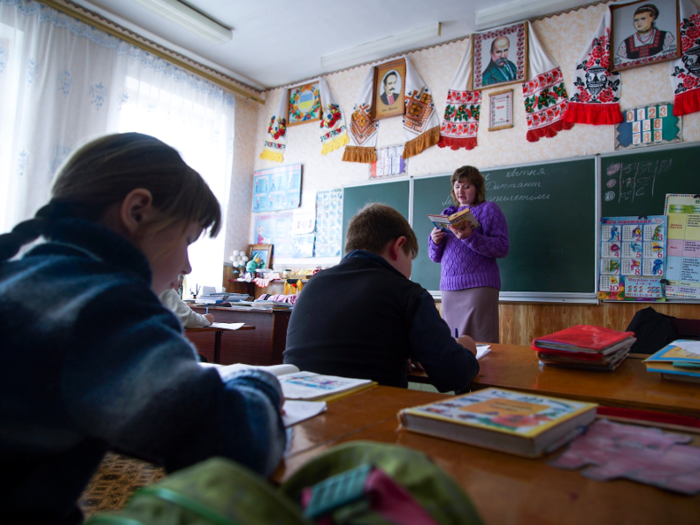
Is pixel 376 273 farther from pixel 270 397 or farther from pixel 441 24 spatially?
pixel 441 24

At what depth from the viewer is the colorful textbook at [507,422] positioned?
57 cm

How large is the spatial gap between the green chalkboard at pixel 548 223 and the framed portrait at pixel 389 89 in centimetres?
117

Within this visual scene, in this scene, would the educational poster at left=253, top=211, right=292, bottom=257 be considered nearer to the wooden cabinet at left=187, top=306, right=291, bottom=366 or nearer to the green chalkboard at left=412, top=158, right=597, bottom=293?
the wooden cabinet at left=187, top=306, right=291, bottom=366

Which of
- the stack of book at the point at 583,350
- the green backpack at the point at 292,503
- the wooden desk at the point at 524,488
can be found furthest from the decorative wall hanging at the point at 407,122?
the green backpack at the point at 292,503

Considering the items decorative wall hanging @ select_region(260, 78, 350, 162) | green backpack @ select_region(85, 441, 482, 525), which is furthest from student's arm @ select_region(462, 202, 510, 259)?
green backpack @ select_region(85, 441, 482, 525)

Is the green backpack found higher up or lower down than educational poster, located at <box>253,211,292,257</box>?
lower down

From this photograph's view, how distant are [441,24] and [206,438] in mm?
4212

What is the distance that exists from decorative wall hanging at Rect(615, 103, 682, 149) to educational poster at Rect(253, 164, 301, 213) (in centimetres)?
304

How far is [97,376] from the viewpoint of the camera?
1.53 feet

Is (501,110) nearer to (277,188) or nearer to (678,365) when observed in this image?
(277,188)

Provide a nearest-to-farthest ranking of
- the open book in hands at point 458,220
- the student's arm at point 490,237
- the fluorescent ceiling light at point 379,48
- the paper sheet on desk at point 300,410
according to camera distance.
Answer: the paper sheet on desk at point 300,410
the open book in hands at point 458,220
the student's arm at point 490,237
the fluorescent ceiling light at point 379,48

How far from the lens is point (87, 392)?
18.3 inches

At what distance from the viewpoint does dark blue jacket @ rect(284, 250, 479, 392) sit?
1200 mm

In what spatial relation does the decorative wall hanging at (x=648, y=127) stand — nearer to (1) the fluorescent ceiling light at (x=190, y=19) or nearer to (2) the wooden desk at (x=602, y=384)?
(2) the wooden desk at (x=602, y=384)
